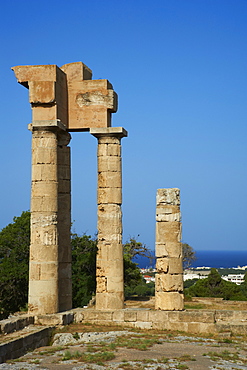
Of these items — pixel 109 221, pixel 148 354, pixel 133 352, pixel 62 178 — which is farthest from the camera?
pixel 62 178

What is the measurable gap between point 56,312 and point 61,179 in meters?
5.96

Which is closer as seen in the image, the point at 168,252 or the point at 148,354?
the point at 148,354

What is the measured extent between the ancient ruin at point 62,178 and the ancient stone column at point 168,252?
186 cm

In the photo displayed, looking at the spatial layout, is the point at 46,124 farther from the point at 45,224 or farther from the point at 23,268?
the point at 23,268

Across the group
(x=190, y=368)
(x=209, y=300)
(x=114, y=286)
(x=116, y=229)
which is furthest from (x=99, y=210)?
(x=209, y=300)

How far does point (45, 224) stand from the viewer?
21703 millimetres

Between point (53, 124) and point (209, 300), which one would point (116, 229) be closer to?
point (53, 124)

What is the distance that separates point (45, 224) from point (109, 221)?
2977mm

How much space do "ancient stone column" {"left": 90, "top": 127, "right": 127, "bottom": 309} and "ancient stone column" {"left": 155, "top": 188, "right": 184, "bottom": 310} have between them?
1802 mm

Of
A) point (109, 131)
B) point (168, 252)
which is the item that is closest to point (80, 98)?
point (109, 131)

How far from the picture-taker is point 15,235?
119ft

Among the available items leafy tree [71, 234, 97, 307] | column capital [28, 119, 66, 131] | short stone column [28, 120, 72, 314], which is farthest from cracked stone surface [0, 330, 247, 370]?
leafy tree [71, 234, 97, 307]

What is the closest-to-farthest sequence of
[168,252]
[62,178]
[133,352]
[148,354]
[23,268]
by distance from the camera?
[148,354], [133,352], [168,252], [62,178], [23,268]

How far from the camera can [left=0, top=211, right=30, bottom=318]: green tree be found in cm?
3362
